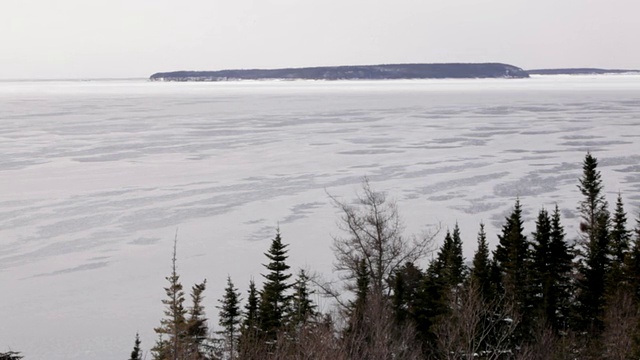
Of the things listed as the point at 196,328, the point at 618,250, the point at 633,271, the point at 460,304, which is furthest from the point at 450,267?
the point at 196,328

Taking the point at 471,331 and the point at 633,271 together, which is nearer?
the point at 471,331

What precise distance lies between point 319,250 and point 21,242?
1008cm

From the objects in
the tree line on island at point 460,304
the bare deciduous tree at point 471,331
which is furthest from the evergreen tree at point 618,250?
the bare deciduous tree at point 471,331

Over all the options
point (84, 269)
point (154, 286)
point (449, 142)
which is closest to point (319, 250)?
point (154, 286)

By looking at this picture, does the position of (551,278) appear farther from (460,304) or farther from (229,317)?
(229,317)

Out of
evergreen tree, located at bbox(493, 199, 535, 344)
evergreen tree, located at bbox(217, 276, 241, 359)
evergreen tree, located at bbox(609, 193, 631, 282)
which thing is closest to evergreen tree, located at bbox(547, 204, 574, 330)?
evergreen tree, located at bbox(493, 199, 535, 344)

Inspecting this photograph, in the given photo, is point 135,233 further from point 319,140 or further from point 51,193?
point 319,140

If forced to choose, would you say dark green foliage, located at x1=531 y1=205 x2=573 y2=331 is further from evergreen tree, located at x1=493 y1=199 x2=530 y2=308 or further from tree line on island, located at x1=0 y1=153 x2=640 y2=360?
evergreen tree, located at x1=493 y1=199 x2=530 y2=308

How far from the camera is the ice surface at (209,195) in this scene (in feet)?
61.8

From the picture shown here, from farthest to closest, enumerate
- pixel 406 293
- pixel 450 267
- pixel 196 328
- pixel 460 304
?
pixel 406 293 → pixel 450 267 → pixel 196 328 → pixel 460 304

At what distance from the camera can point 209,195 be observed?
32.4 meters

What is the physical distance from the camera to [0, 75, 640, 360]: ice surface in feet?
61.8

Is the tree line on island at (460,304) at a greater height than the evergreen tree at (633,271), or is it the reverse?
the evergreen tree at (633,271)

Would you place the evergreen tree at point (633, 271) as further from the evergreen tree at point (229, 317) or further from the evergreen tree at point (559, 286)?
the evergreen tree at point (229, 317)
